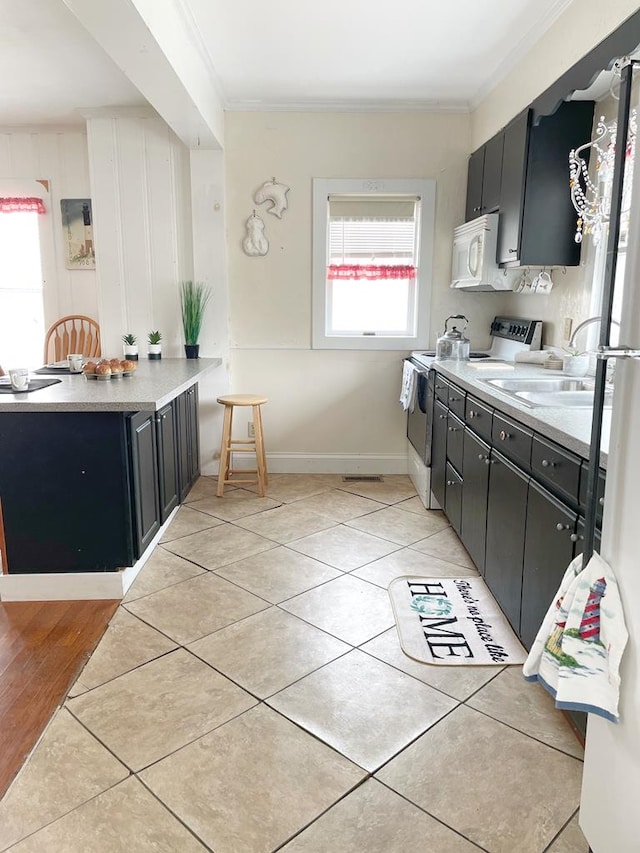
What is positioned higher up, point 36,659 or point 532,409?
point 532,409

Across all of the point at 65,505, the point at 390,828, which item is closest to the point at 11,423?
the point at 65,505

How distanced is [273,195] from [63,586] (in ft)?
9.32

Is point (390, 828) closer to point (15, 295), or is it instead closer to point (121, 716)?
point (121, 716)

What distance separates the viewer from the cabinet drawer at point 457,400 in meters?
2.94

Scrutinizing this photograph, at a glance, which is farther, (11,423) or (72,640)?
(11,423)

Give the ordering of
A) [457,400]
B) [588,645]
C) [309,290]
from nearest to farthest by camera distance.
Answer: [588,645] < [457,400] < [309,290]

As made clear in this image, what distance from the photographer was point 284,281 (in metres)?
4.32

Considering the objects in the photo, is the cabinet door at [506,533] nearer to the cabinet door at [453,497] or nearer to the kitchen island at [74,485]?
the cabinet door at [453,497]

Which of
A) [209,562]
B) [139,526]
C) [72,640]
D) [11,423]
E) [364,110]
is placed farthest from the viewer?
[364,110]

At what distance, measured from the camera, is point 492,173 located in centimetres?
355

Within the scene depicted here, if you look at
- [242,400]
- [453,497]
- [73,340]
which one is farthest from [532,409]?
[73,340]

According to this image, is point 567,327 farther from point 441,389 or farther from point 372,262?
point 372,262

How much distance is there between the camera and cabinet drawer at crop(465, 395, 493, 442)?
2.52 meters

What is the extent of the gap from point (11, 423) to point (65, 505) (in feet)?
1.31
